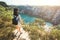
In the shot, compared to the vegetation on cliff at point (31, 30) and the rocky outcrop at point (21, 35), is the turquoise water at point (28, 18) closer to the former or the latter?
the vegetation on cliff at point (31, 30)

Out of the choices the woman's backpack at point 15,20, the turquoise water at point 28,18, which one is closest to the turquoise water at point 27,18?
the turquoise water at point 28,18

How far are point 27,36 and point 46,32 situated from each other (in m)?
0.31

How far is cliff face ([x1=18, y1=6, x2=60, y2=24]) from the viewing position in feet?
9.26

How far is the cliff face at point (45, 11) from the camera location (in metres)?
2.82

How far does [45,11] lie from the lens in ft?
9.34

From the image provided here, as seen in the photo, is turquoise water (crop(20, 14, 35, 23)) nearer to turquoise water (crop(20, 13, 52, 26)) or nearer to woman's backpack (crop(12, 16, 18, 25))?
turquoise water (crop(20, 13, 52, 26))

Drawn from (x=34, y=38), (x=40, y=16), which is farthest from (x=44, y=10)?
(x=34, y=38)

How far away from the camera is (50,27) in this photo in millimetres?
2764

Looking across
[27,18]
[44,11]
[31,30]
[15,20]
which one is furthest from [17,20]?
[44,11]

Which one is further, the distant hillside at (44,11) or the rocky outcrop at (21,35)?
the distant hillside at (44,11)

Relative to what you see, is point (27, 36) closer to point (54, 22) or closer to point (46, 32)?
point (46, 32)

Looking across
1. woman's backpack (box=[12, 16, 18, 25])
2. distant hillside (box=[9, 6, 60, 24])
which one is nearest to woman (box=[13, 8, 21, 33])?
woman's backpack (box=[12, 16, 18, 25])

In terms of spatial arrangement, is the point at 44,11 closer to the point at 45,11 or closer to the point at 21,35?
the point at 45,11

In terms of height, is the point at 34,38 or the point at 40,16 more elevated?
the point at 40,16
